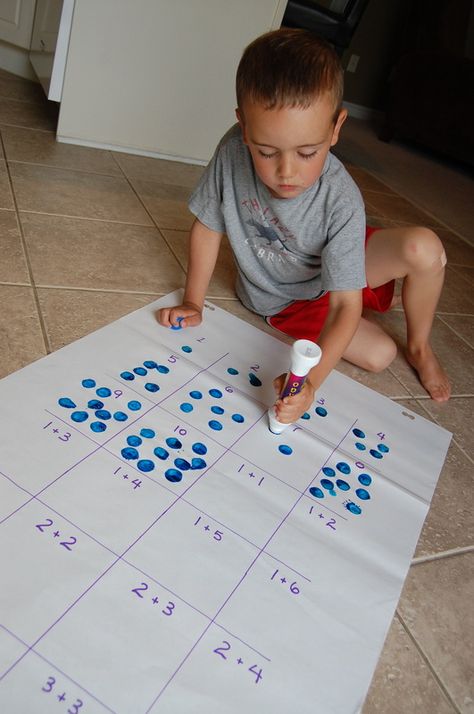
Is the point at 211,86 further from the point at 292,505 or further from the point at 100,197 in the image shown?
the point at 292,505

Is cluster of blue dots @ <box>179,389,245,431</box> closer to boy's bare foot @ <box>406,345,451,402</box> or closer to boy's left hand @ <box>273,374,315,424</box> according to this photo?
boy's left hand @ <box>273,374,315,424</box>

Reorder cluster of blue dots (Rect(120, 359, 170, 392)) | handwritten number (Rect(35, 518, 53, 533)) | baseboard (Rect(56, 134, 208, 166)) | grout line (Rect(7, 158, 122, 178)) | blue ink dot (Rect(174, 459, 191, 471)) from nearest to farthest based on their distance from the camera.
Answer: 1. handwritten number (Rect(35, 518, 53, 533))
2. blue ink dot (Rect(174, 459, 191, 471))
3. cluster of blue dots (Rect(120, 359, 170, 392))
4. grout line (Rect(7, 158, 122, 178))
5. baseboard (Rect(56, 134, 208, 166))

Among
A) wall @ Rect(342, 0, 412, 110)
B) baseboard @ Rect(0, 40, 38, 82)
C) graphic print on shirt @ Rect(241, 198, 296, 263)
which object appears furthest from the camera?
wall @ Rect(342, 0, 412, 110)

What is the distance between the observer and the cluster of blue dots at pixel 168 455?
0.60 metres

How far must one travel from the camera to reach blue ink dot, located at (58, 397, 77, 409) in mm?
644

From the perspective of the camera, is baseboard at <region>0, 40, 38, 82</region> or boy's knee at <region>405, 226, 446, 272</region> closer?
boy's knee at <region>405, 226, 446, 272</region>

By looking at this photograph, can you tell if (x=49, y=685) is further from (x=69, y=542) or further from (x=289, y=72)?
(x=289, y=72)

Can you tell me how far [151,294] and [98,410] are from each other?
1.14ft

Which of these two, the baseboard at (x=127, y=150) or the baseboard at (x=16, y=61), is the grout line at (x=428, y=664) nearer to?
the baseboard at (x=127, y=150)

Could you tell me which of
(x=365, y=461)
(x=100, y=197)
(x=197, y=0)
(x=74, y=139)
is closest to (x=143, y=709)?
(x=365, y=461)

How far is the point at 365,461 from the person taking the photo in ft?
2.36

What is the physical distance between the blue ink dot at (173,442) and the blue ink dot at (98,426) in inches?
2.8

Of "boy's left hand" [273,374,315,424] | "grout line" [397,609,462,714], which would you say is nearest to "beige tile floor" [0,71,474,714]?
"grout line" [397,609,462,714]

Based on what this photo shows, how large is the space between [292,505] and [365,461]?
0.15 m
